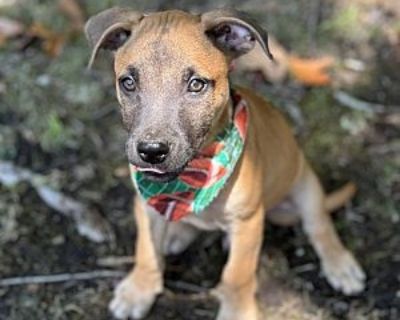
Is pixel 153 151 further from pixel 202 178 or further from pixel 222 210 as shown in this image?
pixel 222 210

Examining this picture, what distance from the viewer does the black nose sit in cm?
377

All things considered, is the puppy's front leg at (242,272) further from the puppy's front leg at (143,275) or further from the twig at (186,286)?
the puppy's front leg at (143,275)

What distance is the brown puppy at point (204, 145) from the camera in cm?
384

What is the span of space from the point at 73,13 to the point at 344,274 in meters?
2.56

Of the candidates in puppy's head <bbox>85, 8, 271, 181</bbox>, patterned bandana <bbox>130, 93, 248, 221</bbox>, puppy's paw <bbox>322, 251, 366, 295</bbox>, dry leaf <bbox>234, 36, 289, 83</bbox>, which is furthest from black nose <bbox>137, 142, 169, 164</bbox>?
dry leaf <bbox>234, 36, 289, 83</bbox>

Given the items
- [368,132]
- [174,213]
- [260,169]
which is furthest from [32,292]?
[368,132]

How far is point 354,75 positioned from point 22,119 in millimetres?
2032

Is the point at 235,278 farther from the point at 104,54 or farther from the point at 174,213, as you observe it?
the point at 104,54

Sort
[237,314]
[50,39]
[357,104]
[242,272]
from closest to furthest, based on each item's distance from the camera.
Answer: [242,272]
[237,314]
[357,104]
[50,39]

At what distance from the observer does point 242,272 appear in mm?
4543

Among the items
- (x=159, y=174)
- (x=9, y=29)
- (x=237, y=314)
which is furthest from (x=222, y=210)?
(x=9, y=29)

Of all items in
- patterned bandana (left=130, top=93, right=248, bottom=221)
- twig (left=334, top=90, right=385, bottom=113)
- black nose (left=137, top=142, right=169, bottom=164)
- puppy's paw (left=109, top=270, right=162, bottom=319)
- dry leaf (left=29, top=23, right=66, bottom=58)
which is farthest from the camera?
dry leaf (left=29, top=23, right=66, bottom=58)

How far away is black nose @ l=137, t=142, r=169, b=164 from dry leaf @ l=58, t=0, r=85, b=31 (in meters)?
2.66

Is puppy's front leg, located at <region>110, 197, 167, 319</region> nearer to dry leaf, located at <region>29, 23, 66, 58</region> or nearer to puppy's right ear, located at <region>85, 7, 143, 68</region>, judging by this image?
puppy's right ear, located at <region>85, 7, 143, 68</region>
